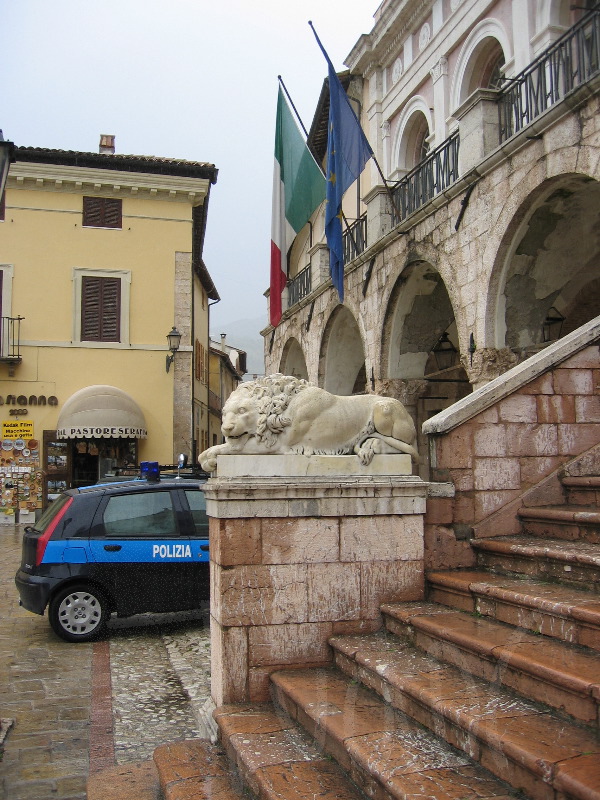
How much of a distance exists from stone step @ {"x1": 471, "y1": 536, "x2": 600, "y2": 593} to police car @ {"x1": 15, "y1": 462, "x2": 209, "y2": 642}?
3.74m

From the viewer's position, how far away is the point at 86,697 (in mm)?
5625

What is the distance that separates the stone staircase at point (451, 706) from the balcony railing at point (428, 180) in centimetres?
778

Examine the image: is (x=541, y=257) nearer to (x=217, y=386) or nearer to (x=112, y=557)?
(x=112, y=557)

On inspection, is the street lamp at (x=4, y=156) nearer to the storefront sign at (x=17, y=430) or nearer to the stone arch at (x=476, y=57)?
the stone arch at (x=476, y=57)

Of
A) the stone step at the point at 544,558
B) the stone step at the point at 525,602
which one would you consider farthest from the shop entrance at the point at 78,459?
the stone step at the point at 525,602

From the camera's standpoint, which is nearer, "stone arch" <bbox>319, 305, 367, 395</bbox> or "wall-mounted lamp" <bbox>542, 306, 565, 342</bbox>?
"wall-mounted lamp" <bbox>542, 306, 565, 342</bbox>

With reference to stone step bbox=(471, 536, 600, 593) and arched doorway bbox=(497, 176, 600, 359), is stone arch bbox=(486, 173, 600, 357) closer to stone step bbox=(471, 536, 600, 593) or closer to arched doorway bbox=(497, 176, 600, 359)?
arched doorway bbox=(497, 176, 600, 359)

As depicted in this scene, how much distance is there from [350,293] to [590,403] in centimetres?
958

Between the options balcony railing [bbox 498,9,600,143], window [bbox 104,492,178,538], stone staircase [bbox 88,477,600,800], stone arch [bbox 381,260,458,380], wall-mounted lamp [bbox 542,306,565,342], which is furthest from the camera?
stone arch [bbox 381,260,458,380]

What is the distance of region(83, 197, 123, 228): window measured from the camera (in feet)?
73.6

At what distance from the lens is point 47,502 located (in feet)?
68.5

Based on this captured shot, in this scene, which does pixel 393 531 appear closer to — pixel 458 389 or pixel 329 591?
pixel 329 591

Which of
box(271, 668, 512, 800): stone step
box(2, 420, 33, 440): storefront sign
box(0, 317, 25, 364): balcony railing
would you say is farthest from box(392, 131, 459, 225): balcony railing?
box(2, 420, 33, 440): storefront sign

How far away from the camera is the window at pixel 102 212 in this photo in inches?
883
